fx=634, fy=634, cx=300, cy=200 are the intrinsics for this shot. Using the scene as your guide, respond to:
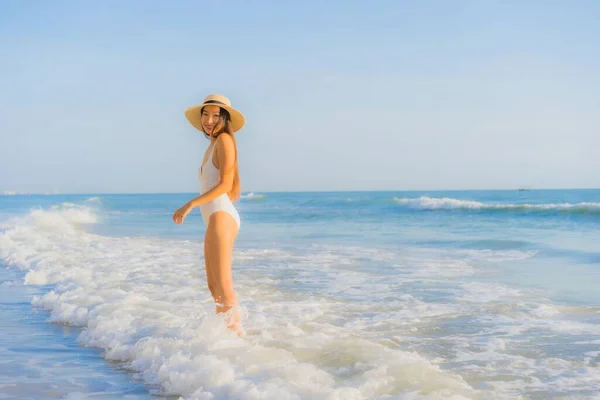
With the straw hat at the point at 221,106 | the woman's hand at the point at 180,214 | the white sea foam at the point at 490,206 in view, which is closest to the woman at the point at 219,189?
the straw hat at the point at 221,106

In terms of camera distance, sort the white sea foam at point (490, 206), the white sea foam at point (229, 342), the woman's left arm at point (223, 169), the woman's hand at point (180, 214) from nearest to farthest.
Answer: the white sea foam at point (229, 342), the woman's hand at point (180, 214), the woman's left arm at point (223, 169), the white sea foam at point (490, 206)

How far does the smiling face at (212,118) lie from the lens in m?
4.77

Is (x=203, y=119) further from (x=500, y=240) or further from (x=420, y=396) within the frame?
(x=500, y=240)

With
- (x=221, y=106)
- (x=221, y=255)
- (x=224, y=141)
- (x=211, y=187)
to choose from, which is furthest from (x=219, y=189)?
(x=221, y=106)

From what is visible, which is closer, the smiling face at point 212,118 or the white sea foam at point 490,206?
the smiling face at point 212,118

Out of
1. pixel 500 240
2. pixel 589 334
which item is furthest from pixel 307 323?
pixel 500 240

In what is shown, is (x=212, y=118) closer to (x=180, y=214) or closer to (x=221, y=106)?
(x=221, y=106)

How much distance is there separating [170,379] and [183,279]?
463 cm

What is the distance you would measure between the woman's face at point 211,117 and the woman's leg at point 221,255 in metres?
0.66

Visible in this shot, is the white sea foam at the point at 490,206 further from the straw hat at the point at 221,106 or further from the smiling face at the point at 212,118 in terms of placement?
the smiling face at the point at 212,118

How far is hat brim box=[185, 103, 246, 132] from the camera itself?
15.5 ft

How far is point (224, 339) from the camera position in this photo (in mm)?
4652

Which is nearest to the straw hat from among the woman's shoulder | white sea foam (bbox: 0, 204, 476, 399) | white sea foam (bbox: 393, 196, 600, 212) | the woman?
the woman

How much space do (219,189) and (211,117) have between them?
1.91ft
